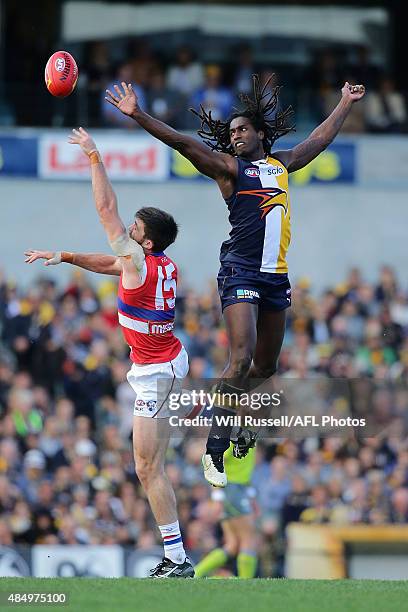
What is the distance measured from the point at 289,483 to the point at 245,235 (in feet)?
19.5

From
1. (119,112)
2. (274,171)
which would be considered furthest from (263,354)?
(119,112)

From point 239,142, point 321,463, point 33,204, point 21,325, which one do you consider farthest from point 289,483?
point 33,204

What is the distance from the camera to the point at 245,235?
10.2 meters

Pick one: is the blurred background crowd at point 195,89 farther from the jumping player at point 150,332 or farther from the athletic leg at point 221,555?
the jumping player at point 150,332

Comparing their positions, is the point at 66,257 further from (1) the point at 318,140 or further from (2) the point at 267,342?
(1) the point at 318,140

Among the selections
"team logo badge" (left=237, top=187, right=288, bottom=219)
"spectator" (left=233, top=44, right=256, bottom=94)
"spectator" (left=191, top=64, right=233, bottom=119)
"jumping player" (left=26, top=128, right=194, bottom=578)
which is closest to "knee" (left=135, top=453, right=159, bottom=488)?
"jumping player" (left=26, top=128, right=194, bottom=578)

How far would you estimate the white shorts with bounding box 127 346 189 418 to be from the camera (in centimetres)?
992

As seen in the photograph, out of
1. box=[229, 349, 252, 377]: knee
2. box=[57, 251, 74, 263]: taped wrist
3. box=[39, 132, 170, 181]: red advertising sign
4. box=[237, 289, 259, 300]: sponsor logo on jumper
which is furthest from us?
box=[39, 132, 170, 181]: red advertising sign

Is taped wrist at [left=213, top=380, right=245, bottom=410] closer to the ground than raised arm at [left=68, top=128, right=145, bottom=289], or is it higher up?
closer to the ground

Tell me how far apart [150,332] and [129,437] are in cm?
677

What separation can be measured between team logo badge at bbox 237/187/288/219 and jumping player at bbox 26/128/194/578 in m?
0.67

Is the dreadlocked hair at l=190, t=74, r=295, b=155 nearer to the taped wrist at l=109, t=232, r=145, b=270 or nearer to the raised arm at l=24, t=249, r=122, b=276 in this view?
the taped wrist at l=109, t=232, r=145, b=270

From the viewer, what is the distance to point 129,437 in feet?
54.6

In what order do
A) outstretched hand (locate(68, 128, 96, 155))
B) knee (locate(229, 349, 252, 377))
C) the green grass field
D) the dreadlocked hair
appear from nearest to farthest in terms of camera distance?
the green grass field < outstretched hand (locate(68, 128, 96, 155)) < knee (locate(229, 349, 252, 377)) < the dreadlocked hair
